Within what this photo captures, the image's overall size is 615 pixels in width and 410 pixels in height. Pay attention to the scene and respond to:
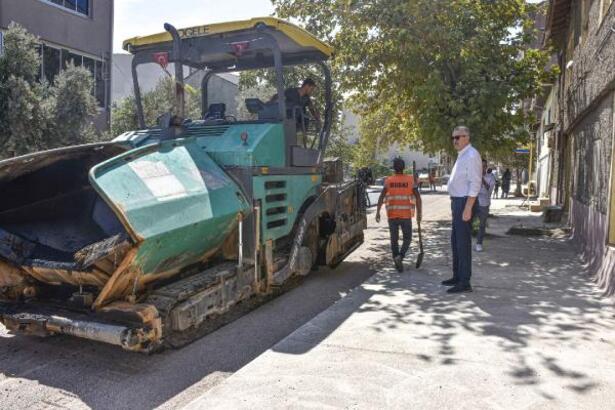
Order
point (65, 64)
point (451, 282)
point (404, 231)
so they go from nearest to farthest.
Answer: point (451, 282) → point (404, 231) → point (65, 64)

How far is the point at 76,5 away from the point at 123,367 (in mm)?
17305

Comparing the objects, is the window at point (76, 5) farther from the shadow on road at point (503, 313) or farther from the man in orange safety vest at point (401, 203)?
the shadow on road at point (503, 313)

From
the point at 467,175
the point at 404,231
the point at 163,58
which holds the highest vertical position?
the point at 163,58

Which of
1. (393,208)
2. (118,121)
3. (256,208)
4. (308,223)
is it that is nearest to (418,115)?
(393,208)

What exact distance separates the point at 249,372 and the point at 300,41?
11.9 feet

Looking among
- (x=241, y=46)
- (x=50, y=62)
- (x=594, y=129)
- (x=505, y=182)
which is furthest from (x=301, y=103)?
(x=505, y=182)

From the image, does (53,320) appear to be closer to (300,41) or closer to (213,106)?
(213,106)

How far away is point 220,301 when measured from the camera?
465 centimetres

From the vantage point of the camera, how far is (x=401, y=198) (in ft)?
24.3

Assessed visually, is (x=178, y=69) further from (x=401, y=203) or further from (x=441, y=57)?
(x=441, y=57)

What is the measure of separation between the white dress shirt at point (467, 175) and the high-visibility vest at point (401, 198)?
4.15 ft

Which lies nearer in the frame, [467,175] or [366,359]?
[366,359]

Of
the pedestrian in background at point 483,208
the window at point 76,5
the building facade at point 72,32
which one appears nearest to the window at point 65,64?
the building facade at point 72,32

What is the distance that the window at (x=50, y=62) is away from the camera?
1683 cm
